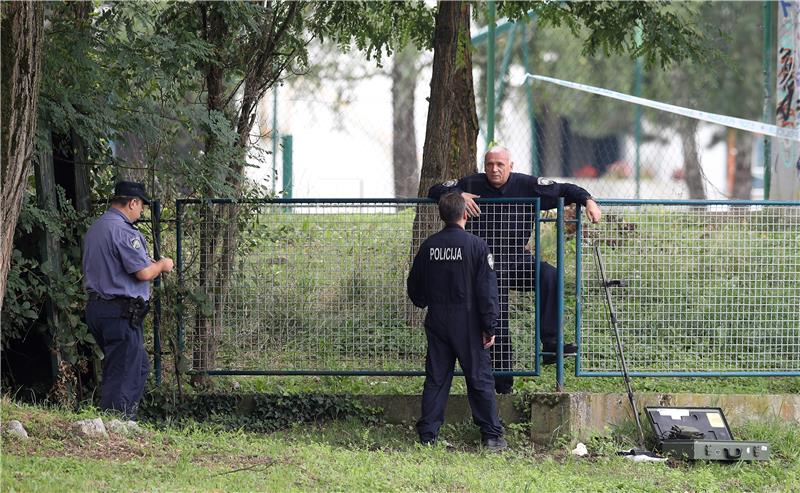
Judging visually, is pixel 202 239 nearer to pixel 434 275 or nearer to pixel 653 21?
pixel 434 275

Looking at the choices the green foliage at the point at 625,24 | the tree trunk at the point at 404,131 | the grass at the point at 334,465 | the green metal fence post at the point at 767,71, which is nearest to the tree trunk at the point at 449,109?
the green foliage at the point at 625,24

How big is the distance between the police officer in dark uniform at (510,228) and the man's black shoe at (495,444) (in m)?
0.70

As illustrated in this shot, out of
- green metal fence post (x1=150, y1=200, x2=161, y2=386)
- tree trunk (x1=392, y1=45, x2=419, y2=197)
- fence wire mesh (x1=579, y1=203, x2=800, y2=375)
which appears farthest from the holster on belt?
tree trunk (x1=392, y1=45, x2=419, y2=197)

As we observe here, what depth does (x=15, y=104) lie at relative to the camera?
21.2 feet

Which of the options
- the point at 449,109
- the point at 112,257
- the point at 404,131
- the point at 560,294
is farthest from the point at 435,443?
the point at 404,131

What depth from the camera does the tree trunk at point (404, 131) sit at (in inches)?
565

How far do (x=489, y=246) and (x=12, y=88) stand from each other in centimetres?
367

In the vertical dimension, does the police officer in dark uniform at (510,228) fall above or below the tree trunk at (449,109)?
below

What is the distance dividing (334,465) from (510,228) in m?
2.52

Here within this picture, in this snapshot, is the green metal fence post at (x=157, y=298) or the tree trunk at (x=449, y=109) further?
the tree trunk at (x=449, y=109)

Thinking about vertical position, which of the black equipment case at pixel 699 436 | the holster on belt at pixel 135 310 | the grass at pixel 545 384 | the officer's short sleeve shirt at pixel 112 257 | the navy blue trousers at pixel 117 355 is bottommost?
the black equipment case at pixel 699 436

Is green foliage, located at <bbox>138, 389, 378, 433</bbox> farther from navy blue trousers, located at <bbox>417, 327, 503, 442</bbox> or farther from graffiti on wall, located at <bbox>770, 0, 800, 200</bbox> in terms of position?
graffiti on wall, located at <bbox>770, 0, 800, 200</bbox>

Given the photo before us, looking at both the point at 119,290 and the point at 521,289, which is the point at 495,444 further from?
the point at 119,290

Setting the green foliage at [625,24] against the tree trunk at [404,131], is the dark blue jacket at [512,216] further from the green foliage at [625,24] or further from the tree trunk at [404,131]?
the tree trunk at [404,131]
